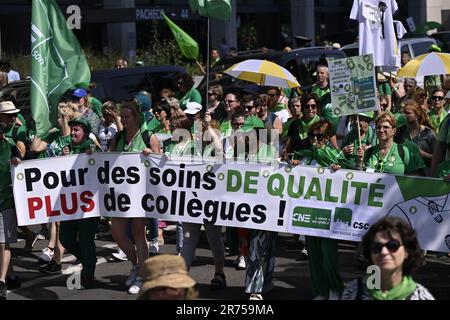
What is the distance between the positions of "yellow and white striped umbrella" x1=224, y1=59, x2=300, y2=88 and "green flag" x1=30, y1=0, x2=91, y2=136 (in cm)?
411

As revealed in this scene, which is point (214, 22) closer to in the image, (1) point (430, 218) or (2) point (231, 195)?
(2) point (231, 195)

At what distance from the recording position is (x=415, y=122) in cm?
1072

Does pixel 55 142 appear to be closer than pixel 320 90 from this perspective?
Yes

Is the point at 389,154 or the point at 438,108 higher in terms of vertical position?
the point at 438,108

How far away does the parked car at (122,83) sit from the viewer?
15.9m

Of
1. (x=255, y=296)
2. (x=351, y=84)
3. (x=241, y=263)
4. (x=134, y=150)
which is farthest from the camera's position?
(x=241, y=263)


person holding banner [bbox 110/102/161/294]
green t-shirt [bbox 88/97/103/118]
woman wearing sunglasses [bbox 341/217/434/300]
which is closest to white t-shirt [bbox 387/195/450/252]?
person holding banner [bbox 110/102/161/294]

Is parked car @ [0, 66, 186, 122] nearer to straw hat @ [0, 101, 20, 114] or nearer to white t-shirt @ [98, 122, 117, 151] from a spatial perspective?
white t-shirt @ [98, 122, 117, 151]

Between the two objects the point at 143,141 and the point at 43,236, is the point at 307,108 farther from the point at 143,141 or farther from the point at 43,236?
the point at 43,236

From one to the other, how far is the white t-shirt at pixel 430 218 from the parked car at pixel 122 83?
8604 millimetres

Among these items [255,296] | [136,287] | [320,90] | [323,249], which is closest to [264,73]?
[320,90]

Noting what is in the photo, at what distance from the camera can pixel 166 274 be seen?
5.02 metres

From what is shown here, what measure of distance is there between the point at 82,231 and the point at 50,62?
5.36ft

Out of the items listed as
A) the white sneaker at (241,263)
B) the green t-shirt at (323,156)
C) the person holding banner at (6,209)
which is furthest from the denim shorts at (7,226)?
the green t-shirt at (323,156)
